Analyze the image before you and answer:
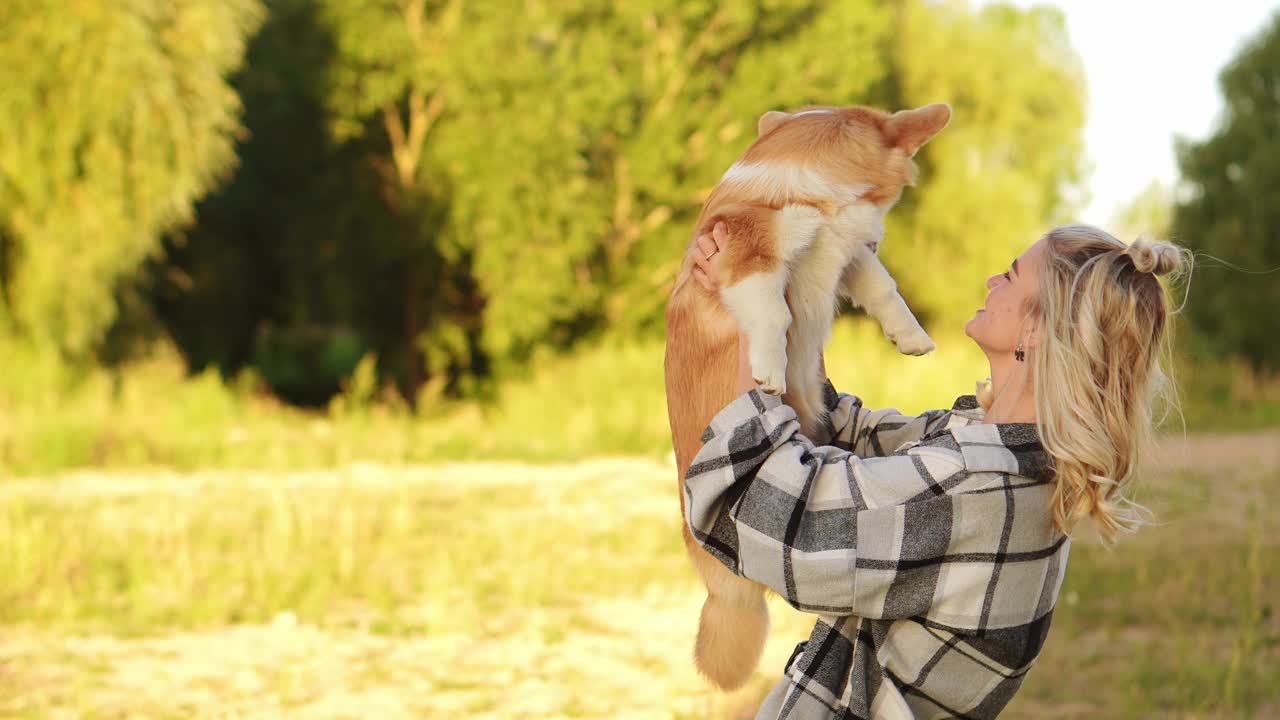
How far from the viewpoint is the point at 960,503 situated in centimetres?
184

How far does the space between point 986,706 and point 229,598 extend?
5051 mm

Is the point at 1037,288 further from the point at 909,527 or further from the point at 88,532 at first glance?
the point at 88,532

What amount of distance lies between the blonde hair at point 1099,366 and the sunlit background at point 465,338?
0.24m

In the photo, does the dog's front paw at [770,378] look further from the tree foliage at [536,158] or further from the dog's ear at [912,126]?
the tree foliage at [536,158]

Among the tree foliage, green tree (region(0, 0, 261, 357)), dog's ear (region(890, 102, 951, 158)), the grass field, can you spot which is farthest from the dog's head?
the tree foliage

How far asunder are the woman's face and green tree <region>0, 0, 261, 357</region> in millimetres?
10894

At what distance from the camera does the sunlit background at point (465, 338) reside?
216 inches

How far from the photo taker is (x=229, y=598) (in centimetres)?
616

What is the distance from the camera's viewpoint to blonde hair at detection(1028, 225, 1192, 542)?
187 cm

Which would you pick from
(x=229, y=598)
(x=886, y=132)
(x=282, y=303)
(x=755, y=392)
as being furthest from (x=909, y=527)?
(x=282, y=303)

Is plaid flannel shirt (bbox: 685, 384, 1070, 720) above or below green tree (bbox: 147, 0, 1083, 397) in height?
below

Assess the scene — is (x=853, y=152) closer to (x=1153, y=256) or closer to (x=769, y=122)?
(x=769, y=122)

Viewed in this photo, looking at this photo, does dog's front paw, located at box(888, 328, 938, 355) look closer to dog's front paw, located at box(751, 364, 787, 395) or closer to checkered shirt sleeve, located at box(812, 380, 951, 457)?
checkered shirt sleeve, located at box(812, 380, 951, 457)

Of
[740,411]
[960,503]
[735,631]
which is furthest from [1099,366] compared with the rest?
[735,631]
